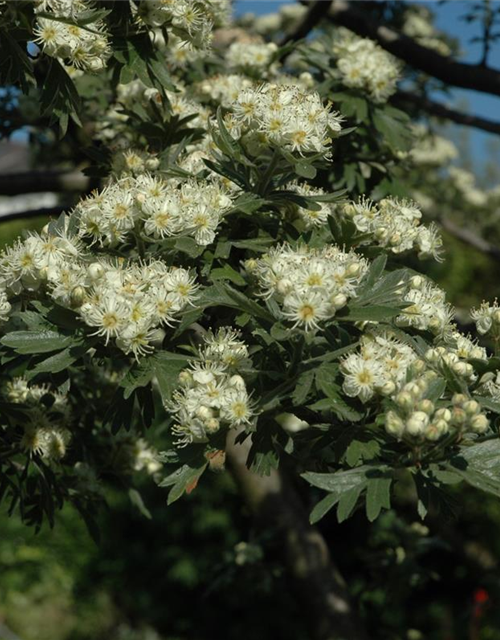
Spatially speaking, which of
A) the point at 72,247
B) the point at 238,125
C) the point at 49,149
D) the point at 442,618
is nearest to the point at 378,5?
the point at 49,149

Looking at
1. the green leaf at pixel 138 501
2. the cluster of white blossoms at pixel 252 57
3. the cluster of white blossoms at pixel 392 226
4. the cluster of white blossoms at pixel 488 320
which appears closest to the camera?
the cluster of white blossoms at pixel 488 320

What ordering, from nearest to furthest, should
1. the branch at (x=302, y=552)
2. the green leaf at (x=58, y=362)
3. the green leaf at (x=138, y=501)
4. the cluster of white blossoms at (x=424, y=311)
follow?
the green leaf at (x=58, y=362)
the cluster of white blossoms at (x=424, y=311)
the green leaf at (x=138, y=501)
the branch at (x=302, y=552)

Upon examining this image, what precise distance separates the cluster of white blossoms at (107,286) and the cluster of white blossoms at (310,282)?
210 mm

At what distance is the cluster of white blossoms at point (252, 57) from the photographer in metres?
3.81

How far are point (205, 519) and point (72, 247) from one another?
18.2 feet

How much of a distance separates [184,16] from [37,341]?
1.23 meters

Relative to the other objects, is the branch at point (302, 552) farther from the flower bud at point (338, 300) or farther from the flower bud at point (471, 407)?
the flower bud at point (471, 407)

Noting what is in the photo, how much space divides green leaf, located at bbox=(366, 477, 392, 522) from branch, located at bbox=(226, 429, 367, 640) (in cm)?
226

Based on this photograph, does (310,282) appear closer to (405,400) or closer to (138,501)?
(405,400)

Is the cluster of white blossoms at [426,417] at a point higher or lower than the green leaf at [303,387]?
higher

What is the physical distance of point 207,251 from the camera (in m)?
2.41

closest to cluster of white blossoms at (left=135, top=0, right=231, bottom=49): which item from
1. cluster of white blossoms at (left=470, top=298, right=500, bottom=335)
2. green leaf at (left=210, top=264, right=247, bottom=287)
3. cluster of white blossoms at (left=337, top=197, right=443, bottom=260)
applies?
cluster of white blossoms at (left=337, top=197, right=443, bottom=260)

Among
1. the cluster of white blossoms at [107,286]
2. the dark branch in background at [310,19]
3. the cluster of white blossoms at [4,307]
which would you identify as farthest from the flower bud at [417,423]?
the dark branch in background at [310,19]

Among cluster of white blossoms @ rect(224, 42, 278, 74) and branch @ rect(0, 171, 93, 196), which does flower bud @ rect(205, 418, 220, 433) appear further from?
branch @ rect(0, 171, 93, 196)
